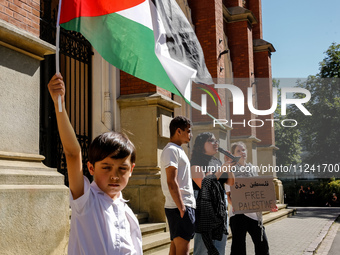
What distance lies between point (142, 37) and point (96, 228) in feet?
5.73

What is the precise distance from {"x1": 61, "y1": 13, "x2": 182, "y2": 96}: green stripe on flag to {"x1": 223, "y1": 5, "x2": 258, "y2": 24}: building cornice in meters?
12.5

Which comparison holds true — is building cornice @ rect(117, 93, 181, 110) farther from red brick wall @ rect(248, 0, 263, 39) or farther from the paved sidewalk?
red brick wall @ rect(248, 0, 263, 39)

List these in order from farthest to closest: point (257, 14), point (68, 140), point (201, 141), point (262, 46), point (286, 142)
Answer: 1. point (286, 142)
2. point (257, 14)
3. point (262, 46)
4. point (201, 141)
5. point (68, 140)

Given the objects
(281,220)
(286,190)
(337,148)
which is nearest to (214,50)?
(281,220)

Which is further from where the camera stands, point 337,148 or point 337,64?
point 337,64

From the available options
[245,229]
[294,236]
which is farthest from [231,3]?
[245,229]

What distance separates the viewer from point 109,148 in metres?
2.16

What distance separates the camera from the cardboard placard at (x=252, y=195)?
16.7ft

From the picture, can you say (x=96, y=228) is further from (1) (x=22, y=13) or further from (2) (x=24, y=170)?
(1) (x=22, y=13)

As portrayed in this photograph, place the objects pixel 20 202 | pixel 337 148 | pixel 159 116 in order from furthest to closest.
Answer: pixel 337 148 < pixel 159 116 < pixel 20 202

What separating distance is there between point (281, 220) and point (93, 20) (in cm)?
1198

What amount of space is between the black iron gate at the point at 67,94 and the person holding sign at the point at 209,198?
3.31 metres

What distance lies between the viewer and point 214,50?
1249cm

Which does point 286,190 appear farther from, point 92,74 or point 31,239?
point 31,239
